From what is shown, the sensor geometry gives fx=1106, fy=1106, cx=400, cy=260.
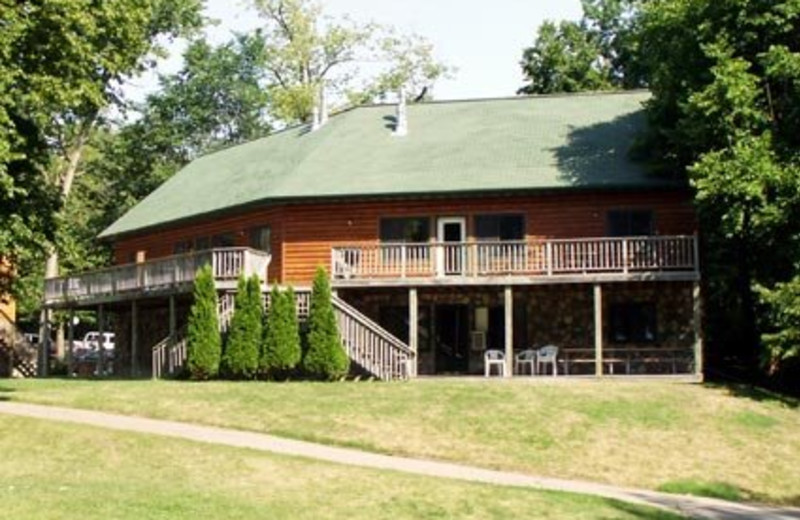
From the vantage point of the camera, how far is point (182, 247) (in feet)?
133

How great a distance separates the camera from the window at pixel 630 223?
33.4 metres

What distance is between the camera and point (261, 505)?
15.1m

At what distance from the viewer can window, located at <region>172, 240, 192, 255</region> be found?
40250mm

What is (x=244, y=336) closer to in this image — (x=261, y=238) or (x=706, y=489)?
(x=261, y=238)

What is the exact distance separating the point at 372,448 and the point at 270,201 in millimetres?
14663

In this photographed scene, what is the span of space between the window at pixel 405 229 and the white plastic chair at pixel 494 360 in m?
4.22

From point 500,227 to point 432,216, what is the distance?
2128 millimetres

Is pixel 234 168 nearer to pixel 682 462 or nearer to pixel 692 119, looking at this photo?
pixel 692 119

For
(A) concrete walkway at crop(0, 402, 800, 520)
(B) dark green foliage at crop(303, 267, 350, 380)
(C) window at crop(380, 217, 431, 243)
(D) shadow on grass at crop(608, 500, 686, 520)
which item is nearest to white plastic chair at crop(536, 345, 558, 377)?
(C) window at crop(380, 217, 431, 243)

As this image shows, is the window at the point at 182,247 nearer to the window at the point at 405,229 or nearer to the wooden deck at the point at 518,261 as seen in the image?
the window at the point at 405,229

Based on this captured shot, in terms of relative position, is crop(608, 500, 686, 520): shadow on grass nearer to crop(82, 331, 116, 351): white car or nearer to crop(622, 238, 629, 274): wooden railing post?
crop(622, 238, 629, 274): wooden railing post

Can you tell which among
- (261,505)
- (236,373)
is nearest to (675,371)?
(236,373)

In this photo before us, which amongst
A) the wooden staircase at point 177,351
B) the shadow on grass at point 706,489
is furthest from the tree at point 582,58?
the shadow on grass at point 706,489

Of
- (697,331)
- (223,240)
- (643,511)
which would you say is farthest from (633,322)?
(643,511)
